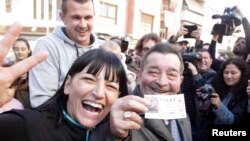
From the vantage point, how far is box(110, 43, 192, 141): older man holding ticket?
110 cm

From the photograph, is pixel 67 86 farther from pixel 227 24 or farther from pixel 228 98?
pixel 227 24

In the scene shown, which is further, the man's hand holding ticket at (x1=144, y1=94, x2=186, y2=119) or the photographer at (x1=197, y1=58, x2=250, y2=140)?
the photographer at (x1=197, y1=58, x2=250, y2=140)

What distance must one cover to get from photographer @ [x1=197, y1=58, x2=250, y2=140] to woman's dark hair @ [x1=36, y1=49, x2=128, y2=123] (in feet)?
4.73

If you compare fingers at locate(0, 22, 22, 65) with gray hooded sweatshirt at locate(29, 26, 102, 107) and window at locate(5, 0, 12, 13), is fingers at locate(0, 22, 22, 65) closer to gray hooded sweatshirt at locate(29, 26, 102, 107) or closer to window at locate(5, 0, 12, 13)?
gray hooded sweatshirt at locate(29, 26, 102, 107)

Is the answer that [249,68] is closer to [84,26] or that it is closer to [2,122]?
[84,26]

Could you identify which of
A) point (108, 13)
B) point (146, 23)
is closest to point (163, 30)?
point (146, 23)

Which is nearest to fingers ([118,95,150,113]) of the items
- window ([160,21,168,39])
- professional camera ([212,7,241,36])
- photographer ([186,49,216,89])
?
photographer ([186,49,216,89])

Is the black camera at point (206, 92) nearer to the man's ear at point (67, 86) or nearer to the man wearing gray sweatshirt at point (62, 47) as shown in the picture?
the man wearing gray sweatshirt at point (62, 47)

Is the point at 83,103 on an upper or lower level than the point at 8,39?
lower

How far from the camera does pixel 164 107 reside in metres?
1.26

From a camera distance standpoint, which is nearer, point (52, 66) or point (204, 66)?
point (52, 66)

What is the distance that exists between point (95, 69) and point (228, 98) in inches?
71.3

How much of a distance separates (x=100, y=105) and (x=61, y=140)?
0.22m

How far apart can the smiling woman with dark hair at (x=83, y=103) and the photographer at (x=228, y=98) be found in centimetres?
144
